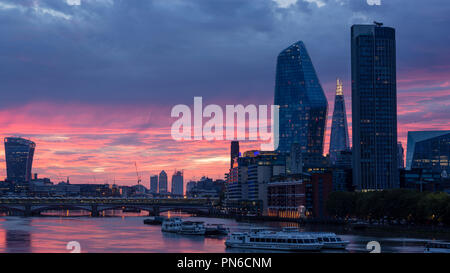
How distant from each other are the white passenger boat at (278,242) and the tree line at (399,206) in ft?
126

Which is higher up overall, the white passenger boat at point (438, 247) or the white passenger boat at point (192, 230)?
the white passenger boat at point (438, 247)

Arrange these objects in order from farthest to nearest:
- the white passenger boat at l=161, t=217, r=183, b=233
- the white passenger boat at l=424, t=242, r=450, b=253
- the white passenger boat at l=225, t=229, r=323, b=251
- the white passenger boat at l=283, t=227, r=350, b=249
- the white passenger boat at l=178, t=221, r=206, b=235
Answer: the white passenger boat at l=161, t=217, r=183, b=233 → the white passenger boat at l=178, t=221, r=206, b=235 → the white passenger boat at l=283, t=227, r=350, b=249 → the white passenger boat at l=225, t=229, r=323, b=251 → the white passenger boat at l=424, t=242, r=450, b=253

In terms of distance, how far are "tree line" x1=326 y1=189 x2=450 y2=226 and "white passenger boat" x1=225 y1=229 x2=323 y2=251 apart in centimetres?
3849

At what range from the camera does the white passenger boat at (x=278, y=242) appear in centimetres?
8112

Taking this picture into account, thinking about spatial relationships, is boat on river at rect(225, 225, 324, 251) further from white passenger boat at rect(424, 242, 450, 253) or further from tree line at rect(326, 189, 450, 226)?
tree line at rect(326, 189, 450, 226)

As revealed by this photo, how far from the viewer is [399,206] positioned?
12475cm

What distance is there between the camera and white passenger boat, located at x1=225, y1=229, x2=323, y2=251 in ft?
266

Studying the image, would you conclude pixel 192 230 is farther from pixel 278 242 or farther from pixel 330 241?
pixel 330 241

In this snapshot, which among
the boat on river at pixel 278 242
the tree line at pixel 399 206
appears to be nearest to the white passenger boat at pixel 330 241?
the boat on river at pixel 278 242

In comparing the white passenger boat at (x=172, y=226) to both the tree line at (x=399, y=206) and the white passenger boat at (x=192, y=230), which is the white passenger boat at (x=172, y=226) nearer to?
the white passenger boat at (x=192, y=230)

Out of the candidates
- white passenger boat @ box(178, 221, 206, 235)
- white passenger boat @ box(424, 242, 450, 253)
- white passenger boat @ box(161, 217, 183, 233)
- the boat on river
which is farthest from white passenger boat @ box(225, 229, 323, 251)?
white passenger boat @ box(161, 217, 183, 233)

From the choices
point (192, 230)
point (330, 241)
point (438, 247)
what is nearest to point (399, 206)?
point (192, 230)
